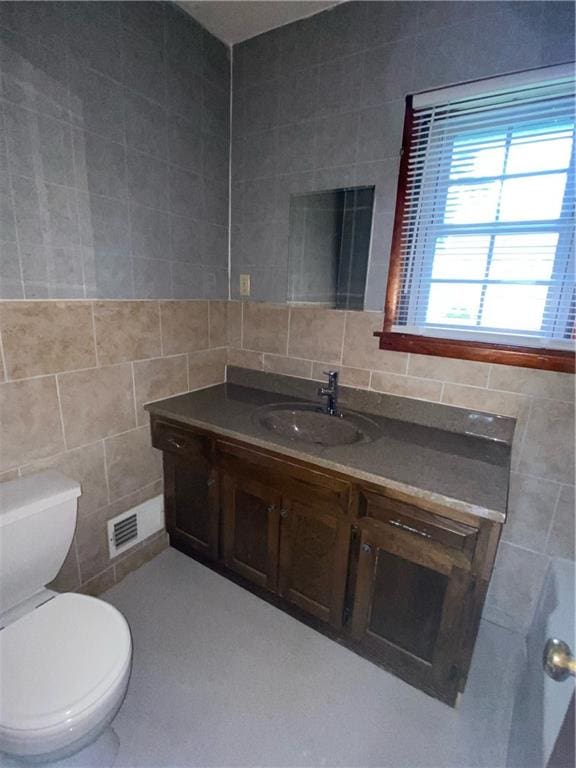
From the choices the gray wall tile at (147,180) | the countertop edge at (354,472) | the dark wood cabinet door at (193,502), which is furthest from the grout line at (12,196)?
the dark wood cabinet door at (193,502)

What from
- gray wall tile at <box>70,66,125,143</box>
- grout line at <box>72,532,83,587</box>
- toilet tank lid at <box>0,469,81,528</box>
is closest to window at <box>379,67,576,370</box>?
gray wall tile at <box>70,66,125,143</box>

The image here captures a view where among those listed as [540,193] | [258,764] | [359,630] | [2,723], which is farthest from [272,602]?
[540,193]

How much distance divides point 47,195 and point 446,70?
150 cm

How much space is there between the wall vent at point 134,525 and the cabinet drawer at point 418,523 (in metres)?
1.12

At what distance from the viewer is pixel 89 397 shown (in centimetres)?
143

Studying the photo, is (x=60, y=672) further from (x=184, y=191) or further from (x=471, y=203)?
(x=471, y=203)

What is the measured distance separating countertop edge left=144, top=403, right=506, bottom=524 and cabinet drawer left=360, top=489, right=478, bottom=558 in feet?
0.18

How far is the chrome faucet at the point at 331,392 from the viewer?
165 centimetres

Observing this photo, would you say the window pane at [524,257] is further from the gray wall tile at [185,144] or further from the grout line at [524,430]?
the gray wall tile at [185,144]

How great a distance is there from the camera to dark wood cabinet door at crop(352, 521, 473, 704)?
1115mm

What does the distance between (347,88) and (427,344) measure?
3.74 feet

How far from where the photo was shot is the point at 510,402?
1379mm

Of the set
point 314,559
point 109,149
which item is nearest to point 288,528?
point 314,559

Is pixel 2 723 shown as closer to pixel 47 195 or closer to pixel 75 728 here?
pixel 75 728
